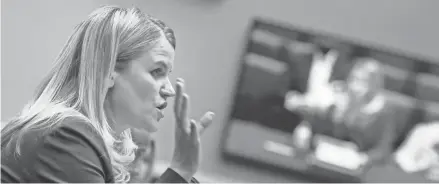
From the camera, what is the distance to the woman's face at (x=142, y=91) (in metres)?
0.82

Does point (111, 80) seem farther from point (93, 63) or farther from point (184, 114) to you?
point (184, 114)

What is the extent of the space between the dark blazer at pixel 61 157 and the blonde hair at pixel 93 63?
0.11ft

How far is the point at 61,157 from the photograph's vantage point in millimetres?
717

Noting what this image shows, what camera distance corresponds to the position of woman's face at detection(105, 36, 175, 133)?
32.2 inches

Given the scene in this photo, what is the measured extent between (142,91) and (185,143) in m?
0.13

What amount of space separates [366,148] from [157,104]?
6.91ft

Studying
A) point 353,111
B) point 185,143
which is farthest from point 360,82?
point 185,143

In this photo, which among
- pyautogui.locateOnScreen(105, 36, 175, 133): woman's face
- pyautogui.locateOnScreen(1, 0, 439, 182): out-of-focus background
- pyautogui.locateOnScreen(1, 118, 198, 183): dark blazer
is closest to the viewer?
pyautogui.locateOnScreen(1, 118, 198, 183): dark blazer

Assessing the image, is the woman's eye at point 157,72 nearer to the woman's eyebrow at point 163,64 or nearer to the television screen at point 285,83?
the woman's eyebrow at point 163,64

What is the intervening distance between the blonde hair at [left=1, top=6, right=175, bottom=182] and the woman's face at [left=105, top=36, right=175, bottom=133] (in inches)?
0.5

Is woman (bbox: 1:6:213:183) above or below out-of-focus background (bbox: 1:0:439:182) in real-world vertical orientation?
below

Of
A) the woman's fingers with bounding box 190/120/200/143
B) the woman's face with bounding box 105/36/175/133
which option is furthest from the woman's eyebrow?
the woman's fingers with bounding box 190/120/200/143

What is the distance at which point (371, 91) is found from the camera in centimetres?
279

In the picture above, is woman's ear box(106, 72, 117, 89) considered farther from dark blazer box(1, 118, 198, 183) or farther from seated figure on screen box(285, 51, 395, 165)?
seated figure on screen box(285, 51, 395, 165)
